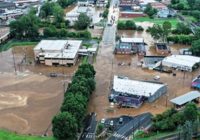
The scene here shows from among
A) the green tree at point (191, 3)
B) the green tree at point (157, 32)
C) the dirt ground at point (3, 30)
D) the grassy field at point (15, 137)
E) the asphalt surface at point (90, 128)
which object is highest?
the green tree at point (191, 3)

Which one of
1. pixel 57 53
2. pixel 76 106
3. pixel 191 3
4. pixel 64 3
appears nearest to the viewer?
pixel 76 106

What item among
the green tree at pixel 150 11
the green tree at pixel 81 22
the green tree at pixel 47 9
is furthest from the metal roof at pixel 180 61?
the green tree at pixel 47 9

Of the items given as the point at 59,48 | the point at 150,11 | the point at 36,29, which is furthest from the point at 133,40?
the point at 150,11

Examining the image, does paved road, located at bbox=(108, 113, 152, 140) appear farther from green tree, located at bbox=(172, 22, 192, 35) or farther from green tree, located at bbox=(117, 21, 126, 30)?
green tree, located at bbox=(117, 21, 126, 30)

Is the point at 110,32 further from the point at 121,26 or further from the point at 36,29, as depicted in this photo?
the point at 36,29

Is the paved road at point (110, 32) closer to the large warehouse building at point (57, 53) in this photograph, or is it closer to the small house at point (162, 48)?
the large warehouse building at point (57, 53)

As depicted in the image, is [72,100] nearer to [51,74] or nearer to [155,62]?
[51,74]

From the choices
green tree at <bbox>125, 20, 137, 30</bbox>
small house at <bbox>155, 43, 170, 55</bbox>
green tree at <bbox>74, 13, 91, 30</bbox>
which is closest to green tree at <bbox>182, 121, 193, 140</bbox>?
small house at <bbox>155, 43, 170, 55</bbox>
